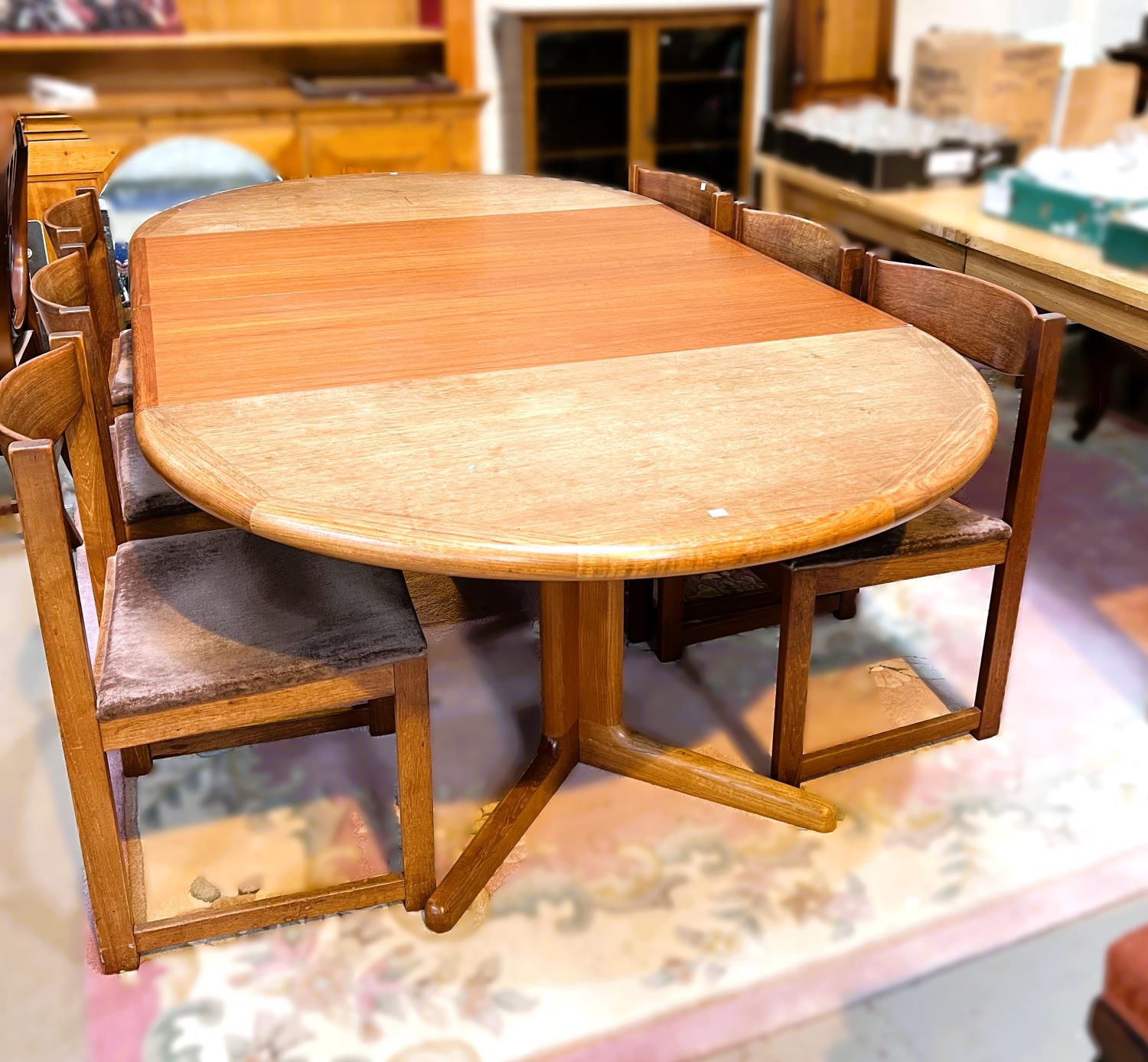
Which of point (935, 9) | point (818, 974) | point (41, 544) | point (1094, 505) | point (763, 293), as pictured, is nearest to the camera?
point (41, 544)

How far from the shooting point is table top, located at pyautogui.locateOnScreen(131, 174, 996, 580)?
3.75 feet

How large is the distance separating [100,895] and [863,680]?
136 centimetres

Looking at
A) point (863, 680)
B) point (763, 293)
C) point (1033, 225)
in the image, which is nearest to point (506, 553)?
point (763, 293)

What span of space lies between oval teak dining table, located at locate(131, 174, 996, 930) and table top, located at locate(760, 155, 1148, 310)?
598 millimetres

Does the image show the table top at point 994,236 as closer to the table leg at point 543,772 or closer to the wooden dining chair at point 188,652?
the table leg at point 543,772

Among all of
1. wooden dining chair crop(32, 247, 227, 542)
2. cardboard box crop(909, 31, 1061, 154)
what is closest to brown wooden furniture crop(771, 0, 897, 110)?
cardboard box crop(909, 31, 1061, 154)

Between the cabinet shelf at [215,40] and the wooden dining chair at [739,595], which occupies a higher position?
the cabinet shelf at [215,40]

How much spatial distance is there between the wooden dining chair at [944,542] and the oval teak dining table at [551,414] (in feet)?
0.34

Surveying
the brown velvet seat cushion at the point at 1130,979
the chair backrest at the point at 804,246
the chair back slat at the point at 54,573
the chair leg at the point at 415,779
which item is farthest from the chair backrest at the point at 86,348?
the brown velvet seat cushion at the point at 1130,979

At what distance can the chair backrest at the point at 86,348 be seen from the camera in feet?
5.34

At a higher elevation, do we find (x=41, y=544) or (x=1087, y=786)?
(x=41, y=544)

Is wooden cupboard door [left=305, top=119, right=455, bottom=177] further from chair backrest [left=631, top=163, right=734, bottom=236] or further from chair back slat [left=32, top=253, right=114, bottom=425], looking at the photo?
chair back slat [left=32, top=253, right=114, bottom=425]

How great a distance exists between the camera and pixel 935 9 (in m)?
5.32

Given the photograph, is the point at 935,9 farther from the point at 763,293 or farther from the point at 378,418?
the point at 378,418
